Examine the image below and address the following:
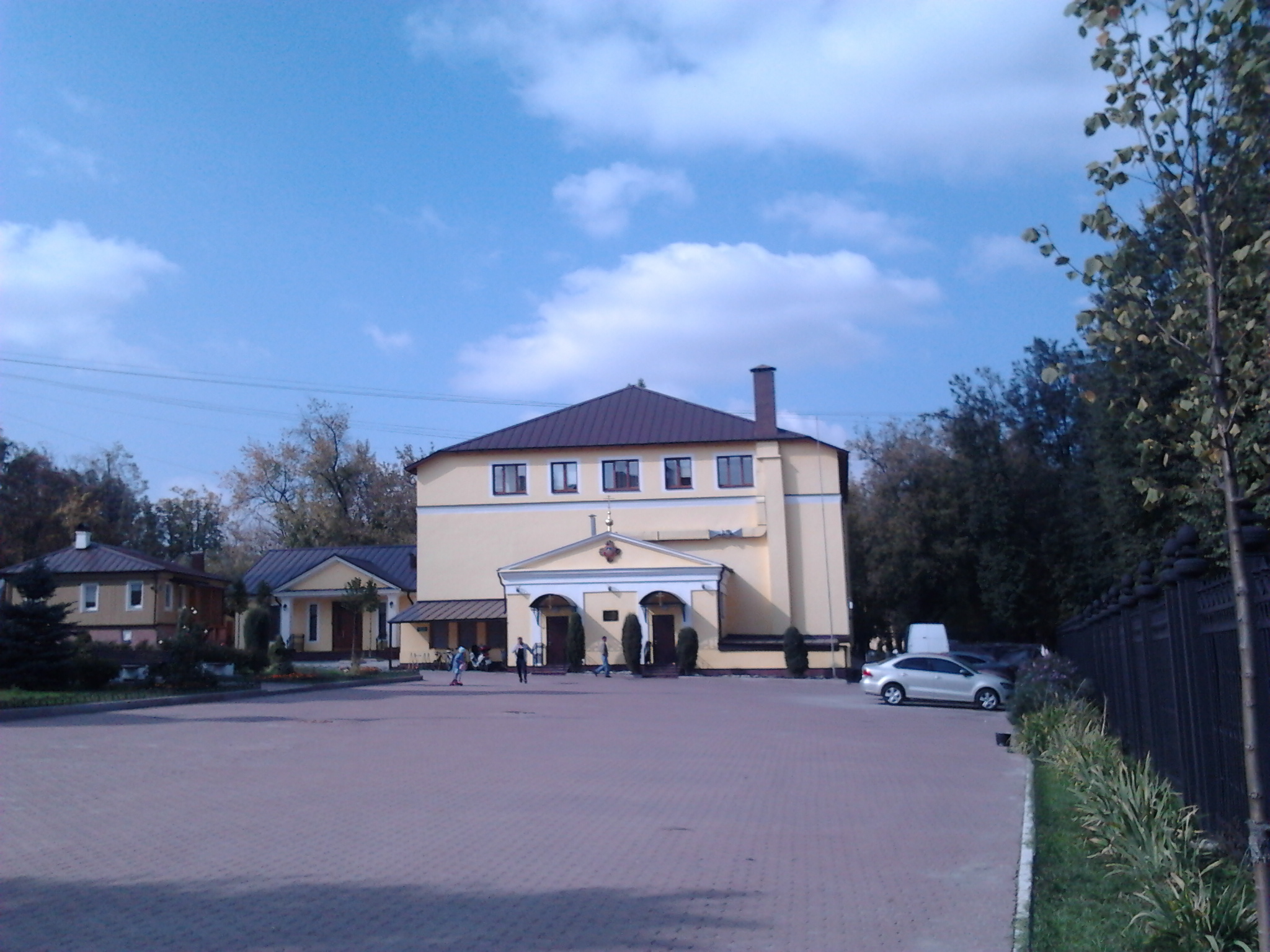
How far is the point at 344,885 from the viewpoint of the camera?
846 cm

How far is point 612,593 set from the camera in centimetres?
5178

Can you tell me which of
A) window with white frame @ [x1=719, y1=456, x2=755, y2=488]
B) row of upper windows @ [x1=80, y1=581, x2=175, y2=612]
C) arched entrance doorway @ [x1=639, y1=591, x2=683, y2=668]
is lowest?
arched entrance doorway @ [x1=639, y1=591, x2=683, y2=668]

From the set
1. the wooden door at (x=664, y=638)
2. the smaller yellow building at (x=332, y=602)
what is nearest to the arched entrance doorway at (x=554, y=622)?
the wooden door at (x=664, y=638)

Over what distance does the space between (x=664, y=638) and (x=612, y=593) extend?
3.08 m

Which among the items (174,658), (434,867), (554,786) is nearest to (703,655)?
(174,658)

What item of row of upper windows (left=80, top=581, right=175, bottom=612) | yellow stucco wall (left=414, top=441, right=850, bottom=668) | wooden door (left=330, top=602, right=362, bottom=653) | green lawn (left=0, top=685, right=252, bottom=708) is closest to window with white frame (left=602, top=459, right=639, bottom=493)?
yellow stucco wall (left=414, top=441, right=850, bottom=668)

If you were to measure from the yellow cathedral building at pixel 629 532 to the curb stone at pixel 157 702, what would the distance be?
57.0 ft

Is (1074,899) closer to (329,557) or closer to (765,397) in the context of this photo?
(765,397)

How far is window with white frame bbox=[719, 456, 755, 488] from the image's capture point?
55.1 m

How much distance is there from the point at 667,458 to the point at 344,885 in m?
47.5

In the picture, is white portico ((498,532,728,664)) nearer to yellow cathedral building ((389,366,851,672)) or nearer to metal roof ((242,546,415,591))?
yellow cathedral building ((389,366,851,672))

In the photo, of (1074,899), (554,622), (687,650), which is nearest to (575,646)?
(554,622)

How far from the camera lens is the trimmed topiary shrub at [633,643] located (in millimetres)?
49312

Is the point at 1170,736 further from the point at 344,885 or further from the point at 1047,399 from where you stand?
the point at 1047,399
